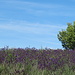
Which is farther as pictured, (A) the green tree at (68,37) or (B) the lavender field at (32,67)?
(A) the green tree at (68,37)

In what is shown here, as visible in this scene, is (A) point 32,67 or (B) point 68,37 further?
(B) point 68,37

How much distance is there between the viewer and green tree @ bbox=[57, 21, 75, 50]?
28370mm

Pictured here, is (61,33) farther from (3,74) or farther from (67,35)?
(3,74)

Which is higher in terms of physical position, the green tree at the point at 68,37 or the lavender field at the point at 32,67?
the green tree at the point at 68,37

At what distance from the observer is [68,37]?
28.4 m

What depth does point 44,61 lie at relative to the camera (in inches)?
343

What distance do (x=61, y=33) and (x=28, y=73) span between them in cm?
2389

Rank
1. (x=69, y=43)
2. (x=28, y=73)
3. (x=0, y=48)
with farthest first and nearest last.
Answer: (x=69, y=43), (x=0, y=48), (x=28, y=73)

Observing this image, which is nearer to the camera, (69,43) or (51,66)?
(51,66)

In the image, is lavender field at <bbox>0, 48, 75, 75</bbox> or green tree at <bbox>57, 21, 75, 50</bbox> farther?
green tree at <bbox>57, 21, 75, 50</bbox>

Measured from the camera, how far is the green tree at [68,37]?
28.4m

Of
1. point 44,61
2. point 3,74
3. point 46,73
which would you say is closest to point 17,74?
point 3,74

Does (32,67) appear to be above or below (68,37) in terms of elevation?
below

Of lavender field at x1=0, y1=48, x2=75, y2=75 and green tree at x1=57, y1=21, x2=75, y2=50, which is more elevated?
green tree at x1=57, y1=21, x2=75, y2=50
